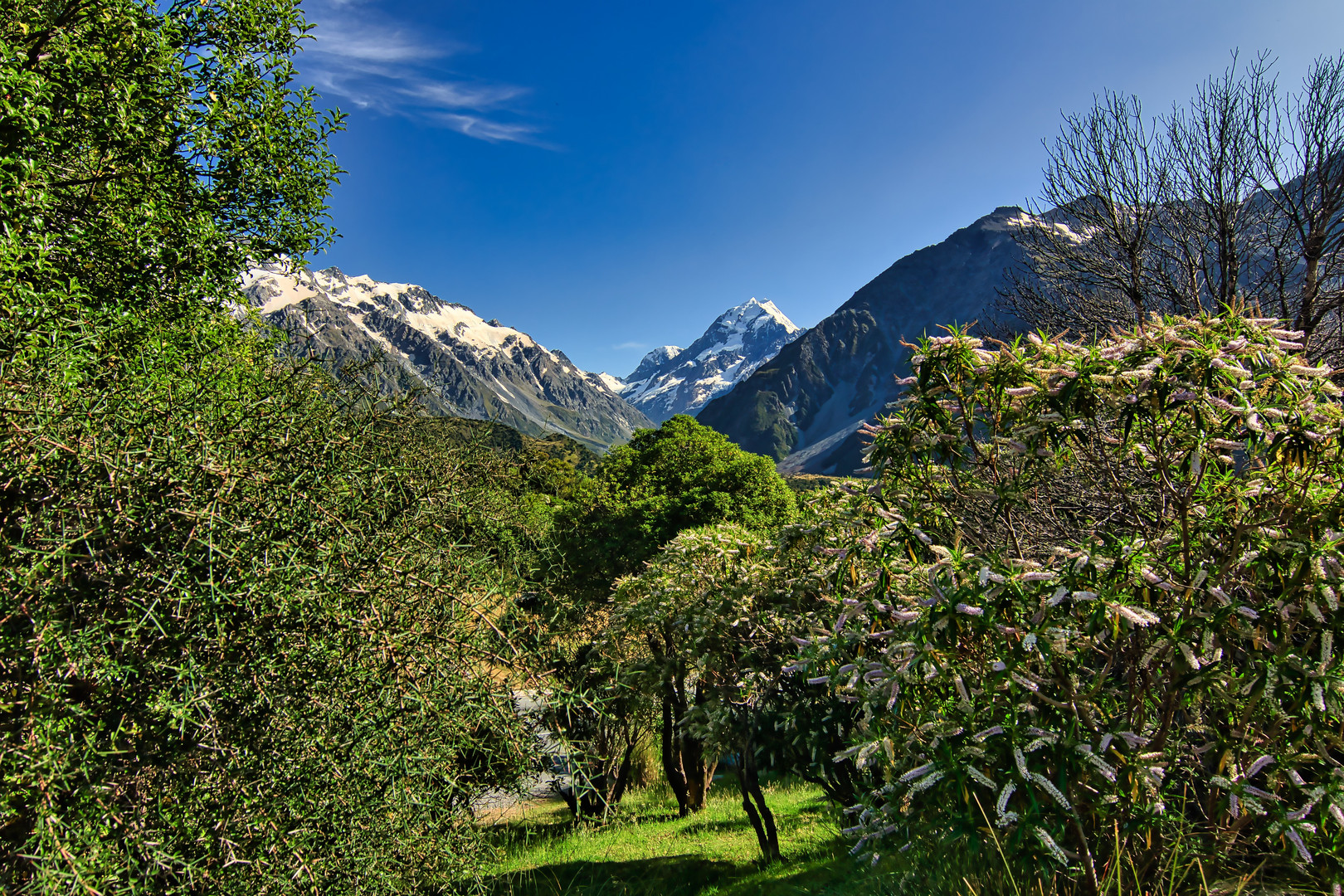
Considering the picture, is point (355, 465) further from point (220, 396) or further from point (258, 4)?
point (258, 4)

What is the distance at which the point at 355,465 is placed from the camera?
9.98 feet

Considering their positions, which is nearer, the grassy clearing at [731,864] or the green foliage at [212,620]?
the green foliage at [212,620]

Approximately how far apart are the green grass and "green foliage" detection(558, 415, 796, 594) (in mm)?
12307

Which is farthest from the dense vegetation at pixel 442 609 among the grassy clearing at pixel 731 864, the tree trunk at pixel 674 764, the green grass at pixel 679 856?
the tree trunk at pixel 674 764

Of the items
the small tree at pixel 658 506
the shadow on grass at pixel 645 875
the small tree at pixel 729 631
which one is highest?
the small tree at pixel 658 506

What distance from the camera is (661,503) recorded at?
88.1 feet

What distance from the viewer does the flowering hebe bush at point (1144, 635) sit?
2.77 metres

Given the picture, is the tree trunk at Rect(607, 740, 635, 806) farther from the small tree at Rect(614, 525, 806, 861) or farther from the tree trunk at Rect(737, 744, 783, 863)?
the small tree at Rect(614, 525, 806, 861)

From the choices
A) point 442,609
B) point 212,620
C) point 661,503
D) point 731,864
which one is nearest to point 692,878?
point 731,864

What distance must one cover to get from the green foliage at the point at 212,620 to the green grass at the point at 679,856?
186cm

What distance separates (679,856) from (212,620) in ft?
29.6

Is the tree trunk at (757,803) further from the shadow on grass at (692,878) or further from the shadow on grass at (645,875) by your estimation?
the shadow on grass at (645,875)

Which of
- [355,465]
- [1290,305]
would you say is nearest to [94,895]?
[355,465]

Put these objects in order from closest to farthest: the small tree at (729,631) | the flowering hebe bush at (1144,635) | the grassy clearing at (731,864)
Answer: the flowering hebe bush at (1144,635)
the grassy clearing at (731,864)
the small tree at (729,631)
